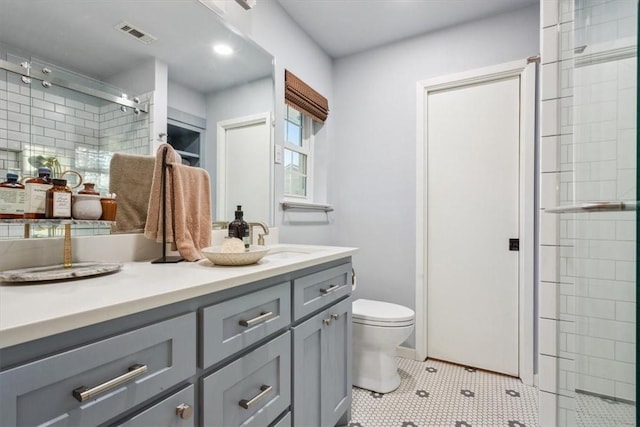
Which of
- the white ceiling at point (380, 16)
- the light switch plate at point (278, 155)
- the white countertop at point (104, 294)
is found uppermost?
the white ceiling at point (380, 16)

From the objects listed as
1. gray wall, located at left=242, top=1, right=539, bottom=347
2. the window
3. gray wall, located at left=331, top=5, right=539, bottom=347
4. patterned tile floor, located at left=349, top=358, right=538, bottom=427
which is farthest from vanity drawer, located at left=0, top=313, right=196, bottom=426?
gray wall, located at left=331, top=5, right=539, bottom=347

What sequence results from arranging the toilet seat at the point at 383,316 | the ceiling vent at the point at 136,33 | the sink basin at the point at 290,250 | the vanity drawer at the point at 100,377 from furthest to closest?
the toilet seat at the point at 383,316, the sink basin at the point at 290,250, the ceiling vent at the point at 136,33, the vanity drawer at the point at 100,377

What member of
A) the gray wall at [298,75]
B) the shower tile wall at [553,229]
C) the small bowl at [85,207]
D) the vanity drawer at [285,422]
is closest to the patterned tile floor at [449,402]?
the shower tile wall at [553,229]

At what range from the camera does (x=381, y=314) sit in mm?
1919

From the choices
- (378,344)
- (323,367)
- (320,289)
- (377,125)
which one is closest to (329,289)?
(320,289)

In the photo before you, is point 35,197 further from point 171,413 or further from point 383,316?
point 383,316

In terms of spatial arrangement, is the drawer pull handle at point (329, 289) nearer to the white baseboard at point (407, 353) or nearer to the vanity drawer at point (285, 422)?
the vanity drawer at point (285, 422)

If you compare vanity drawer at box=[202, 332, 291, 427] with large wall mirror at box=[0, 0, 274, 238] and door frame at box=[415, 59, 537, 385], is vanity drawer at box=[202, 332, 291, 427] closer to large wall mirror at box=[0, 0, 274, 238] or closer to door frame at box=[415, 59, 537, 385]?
large wall mirror at box=[0, 0, 274, 238]

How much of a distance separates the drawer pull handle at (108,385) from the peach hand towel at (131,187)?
689 millimetres

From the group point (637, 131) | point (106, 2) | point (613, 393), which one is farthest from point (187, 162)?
point (613, 393)

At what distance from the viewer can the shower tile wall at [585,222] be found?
88cm

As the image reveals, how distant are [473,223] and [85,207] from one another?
2.19 meters

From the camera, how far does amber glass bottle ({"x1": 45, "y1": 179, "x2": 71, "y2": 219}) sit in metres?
0.91

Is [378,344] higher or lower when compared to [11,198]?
lower
